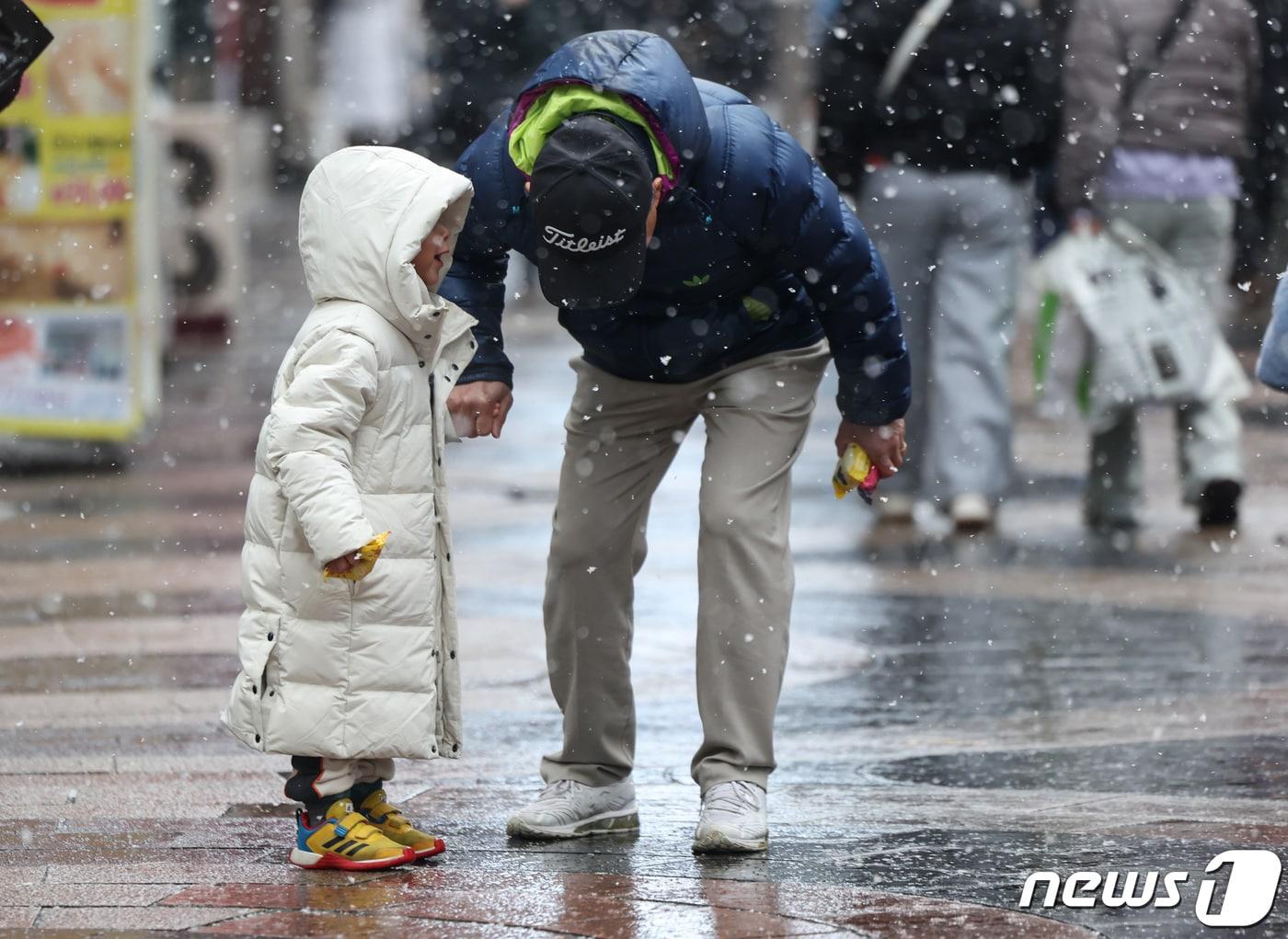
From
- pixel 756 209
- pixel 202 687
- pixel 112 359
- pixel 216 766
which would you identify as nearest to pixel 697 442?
pixel 112 359

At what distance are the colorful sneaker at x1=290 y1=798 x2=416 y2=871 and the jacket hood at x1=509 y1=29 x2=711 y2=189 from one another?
4.55 feet

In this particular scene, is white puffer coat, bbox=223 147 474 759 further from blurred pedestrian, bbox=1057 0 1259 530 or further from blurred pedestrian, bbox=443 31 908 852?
blurred pedestrian, bbox=1057 0 1259 530

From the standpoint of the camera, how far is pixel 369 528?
14.9ft

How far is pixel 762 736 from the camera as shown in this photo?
17.0 ft

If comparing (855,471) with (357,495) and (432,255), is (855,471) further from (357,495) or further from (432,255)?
(357,495)

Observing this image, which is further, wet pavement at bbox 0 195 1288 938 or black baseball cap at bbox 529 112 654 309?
black baseball cap at bbox 529 112 654 309

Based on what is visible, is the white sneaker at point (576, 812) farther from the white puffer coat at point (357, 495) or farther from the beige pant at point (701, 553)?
the white puffer coat at point (357, 495)

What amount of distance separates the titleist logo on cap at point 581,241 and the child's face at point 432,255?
1.00 ft

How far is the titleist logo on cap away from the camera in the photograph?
4.64 m

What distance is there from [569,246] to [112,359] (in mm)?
8146

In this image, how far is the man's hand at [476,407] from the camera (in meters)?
5.18

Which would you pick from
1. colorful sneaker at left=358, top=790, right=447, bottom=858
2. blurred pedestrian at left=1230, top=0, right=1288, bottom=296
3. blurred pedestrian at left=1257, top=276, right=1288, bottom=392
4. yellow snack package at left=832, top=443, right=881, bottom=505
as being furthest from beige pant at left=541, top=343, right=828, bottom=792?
blurred pedestrian at left=1230, top=0, right=1288, bottom=296

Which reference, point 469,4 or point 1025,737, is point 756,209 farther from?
point 469,4

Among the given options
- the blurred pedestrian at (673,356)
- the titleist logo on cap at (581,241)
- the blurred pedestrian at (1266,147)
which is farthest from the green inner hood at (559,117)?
the blurred pedestrian at (1266,147)
